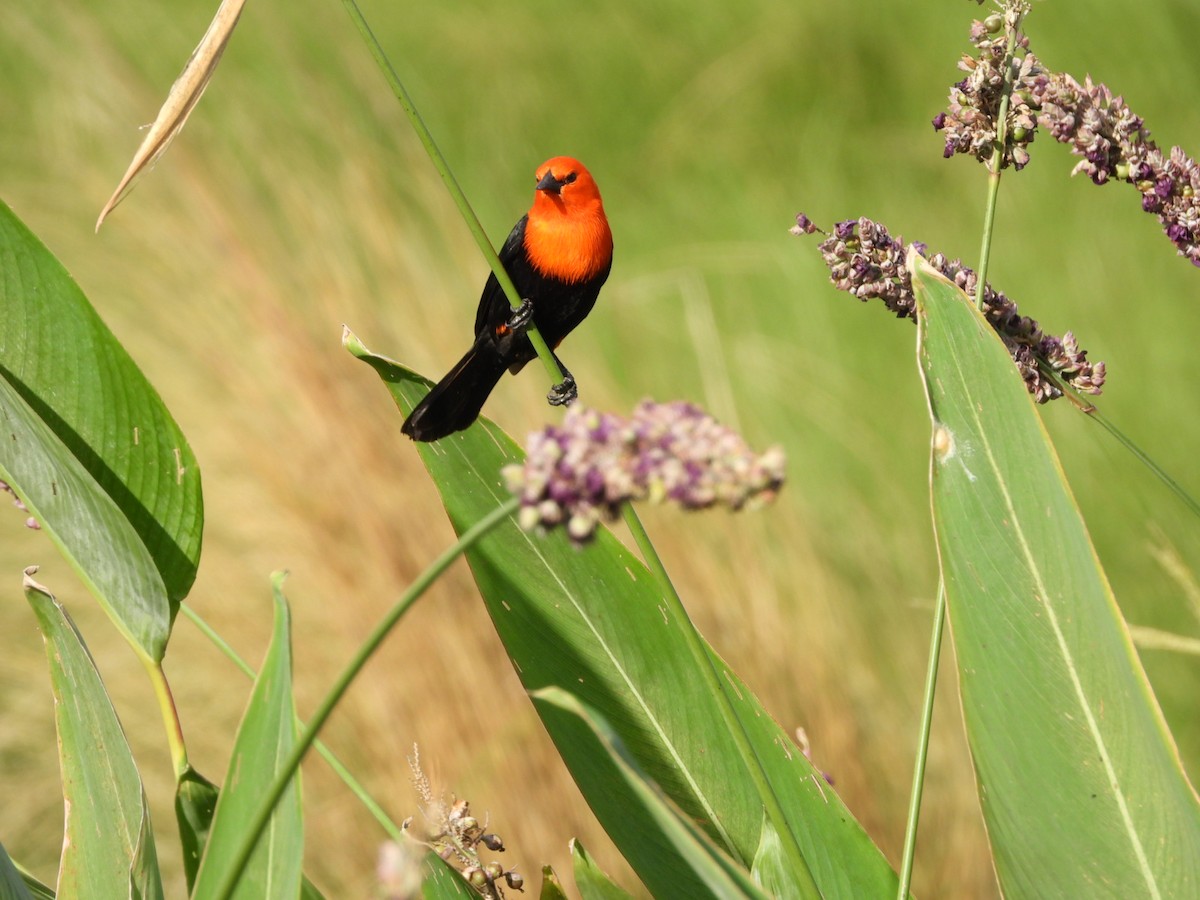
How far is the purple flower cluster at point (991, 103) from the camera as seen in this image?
0.67 m

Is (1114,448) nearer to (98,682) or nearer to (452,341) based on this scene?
(452,341)

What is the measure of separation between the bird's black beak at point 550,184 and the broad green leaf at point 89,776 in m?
0.53

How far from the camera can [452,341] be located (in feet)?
6.85

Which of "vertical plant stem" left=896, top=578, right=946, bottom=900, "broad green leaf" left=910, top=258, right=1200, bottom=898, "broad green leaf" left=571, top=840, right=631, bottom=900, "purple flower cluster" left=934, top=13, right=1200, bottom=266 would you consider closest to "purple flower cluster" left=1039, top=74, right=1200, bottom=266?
"purple flower cluster" left=934, top=13, right=1200, bottom=266

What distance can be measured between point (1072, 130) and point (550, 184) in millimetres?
468

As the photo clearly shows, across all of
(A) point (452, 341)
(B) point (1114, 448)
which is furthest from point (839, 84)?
(A) point (452, 341)

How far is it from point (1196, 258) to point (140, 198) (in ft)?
6.56

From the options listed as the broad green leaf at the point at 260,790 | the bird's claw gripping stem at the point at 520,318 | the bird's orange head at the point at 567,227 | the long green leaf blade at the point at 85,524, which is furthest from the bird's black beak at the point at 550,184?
the broad green leaf at the point at 260,790

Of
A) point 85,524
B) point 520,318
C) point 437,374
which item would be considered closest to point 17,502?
point 85,524

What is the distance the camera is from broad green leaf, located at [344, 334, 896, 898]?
2.41 feet

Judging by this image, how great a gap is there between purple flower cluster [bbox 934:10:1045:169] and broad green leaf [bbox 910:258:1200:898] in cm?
13

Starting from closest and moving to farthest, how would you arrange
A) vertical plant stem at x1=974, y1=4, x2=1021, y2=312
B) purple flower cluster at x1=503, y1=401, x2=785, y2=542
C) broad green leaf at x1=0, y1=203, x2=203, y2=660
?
purple flower cluster at x1=503, y1=401, x2=785, y2=542 < vertical plant stem at x1=974, y1=4, x2=1021, y2=312 < broad green leaf at x1=0, y1=203, x2=203, y2=660

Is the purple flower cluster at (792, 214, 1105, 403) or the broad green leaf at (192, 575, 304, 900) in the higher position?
the purple flower cluster at (792, 214, 1105, 403)

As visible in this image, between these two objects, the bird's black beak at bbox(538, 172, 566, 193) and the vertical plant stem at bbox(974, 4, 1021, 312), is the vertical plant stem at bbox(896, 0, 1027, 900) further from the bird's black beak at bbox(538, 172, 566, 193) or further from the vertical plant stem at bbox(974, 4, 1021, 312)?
the bird's black beak at bbox(538, 172, 566, 193)
